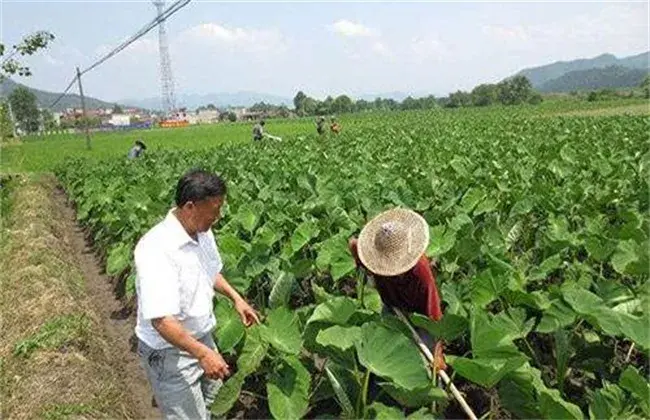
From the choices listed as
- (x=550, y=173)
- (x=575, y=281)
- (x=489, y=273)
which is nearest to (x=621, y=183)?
(x=550, y=173)

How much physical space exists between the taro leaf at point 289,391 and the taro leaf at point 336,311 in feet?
1.09

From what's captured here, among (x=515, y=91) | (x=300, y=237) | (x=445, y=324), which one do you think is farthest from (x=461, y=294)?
(x=515, y=91)

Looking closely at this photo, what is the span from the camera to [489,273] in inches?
166

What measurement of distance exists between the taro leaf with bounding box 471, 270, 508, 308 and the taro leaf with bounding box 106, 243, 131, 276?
5.25 metres

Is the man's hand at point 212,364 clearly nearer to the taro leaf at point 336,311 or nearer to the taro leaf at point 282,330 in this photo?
the taro leaf at point 282,330

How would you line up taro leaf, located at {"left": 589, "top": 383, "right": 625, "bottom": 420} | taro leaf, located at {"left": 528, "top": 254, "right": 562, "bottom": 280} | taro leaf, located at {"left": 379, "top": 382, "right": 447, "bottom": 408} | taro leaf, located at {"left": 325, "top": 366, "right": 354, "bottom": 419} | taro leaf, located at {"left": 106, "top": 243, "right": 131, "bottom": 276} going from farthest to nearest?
taro leaf, located at {"left": 106, "top": 243, "right": 131, "bottom": 276} < taro leaf, located at {"left": 528, "top": 254, "right": 562, "bottom": 280} < taro leaf, located at {"left": 325, "top": 366, "right": 354, "bottom": 419} < taro leaf, located at {"left": 379, "top": 382, "right": 447, "bottom": 408} < taro leaf, located at {"left": 589, "top": 383, "right": 625, "bottom": 420}

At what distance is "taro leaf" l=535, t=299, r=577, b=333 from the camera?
150 inches

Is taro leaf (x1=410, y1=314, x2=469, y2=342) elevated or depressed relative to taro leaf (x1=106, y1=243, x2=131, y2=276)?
elevated

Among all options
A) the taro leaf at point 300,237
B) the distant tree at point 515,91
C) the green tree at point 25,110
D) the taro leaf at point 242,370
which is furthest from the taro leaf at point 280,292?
the green tree at point 25,110

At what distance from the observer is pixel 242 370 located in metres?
3.78

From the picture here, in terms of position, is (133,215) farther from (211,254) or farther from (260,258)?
(211,254)

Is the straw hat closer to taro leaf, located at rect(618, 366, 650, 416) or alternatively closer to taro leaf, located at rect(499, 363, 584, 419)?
taro leaf, located at rect(499, 363, 584, 419)

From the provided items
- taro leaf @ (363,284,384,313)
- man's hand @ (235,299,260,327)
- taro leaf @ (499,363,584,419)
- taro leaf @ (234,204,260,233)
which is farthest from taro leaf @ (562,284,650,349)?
taro leaf @ (234,204,260,233)

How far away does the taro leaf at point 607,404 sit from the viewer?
3.04 m
